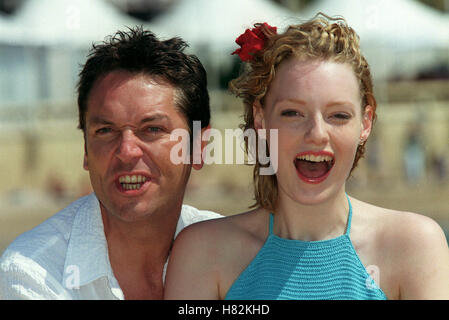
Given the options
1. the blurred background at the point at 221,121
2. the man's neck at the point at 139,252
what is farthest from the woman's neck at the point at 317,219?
the blurred background at the point at 221,121

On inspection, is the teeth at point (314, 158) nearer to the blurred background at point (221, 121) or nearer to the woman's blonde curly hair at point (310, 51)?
the woman's blonde curly hair at point (310, 51)

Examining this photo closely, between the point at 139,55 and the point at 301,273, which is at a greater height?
the point at 139,55

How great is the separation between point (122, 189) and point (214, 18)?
13.3 metres

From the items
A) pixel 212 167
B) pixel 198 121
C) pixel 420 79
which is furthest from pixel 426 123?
pixel 198 121

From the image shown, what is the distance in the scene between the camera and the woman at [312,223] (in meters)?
2.78

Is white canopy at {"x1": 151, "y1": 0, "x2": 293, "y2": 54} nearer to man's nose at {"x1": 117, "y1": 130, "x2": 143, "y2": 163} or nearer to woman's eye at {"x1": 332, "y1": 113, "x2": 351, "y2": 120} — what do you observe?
man's nose at {"x1": 117, "y1": 130, "x2": 143, "y2": 163}

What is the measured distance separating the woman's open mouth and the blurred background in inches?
457

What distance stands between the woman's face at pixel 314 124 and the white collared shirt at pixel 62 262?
3.34 ft

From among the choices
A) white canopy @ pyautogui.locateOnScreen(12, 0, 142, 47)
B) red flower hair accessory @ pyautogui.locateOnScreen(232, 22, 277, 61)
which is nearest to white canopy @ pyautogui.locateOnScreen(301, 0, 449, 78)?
white canopy @ pyautogui.locateOnScreen(12, 0, 142, 47)

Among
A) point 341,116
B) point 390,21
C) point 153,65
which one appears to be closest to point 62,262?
point 153,65

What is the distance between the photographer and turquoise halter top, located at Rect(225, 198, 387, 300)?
2773 millimetres
